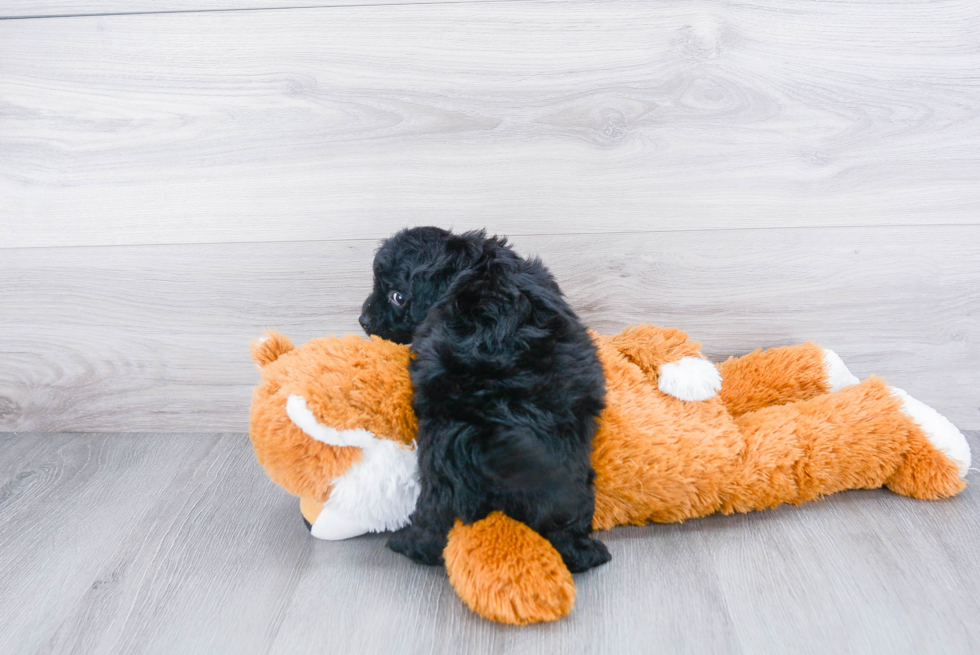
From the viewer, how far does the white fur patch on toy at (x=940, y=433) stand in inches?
32.4

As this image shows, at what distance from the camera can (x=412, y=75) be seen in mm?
924

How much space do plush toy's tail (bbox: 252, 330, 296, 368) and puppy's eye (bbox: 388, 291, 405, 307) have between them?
0.15m

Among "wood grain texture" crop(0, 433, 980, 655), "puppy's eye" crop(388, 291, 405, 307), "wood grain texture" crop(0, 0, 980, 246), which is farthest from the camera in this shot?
"wood grain texture" crop(0, 0, 980, 246)

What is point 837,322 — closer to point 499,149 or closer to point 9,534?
point 499,149

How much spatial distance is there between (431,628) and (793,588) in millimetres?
378

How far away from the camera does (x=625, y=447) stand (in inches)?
30.7

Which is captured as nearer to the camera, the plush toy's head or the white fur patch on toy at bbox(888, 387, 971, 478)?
the plush toy's head

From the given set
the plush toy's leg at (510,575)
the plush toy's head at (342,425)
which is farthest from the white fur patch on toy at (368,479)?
the plush toy's leg at (510,575)

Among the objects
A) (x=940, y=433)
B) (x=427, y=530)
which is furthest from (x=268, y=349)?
(x=940, y=433)

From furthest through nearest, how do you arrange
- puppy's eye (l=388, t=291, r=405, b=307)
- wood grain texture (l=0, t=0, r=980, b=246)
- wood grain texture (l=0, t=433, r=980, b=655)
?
wood grain texture (l=0, t=0, r=980, b=246) < puppy's eye (l=388, t=291, r=405, b=307) < wood grain texture (l=0, t=433, r=980, b=655)

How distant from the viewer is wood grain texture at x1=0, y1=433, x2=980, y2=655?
0.65 m

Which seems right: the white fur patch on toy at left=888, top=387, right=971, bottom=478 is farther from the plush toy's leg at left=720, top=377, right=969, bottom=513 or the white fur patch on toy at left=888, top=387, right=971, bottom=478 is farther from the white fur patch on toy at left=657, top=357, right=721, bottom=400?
the white fur patch on toy at left=657, top=357, right=721, bottom=400

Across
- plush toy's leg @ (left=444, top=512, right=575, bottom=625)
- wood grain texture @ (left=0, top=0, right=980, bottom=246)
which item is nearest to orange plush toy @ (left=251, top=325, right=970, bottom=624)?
plush toy's leg @ (left=444, top=512, right=575, bottom=625)

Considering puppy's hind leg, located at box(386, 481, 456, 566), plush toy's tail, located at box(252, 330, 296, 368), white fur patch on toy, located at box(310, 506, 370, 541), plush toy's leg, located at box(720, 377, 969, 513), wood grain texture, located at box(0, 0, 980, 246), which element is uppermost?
wood grain texture, located at box(0, 0, 980, 246)
